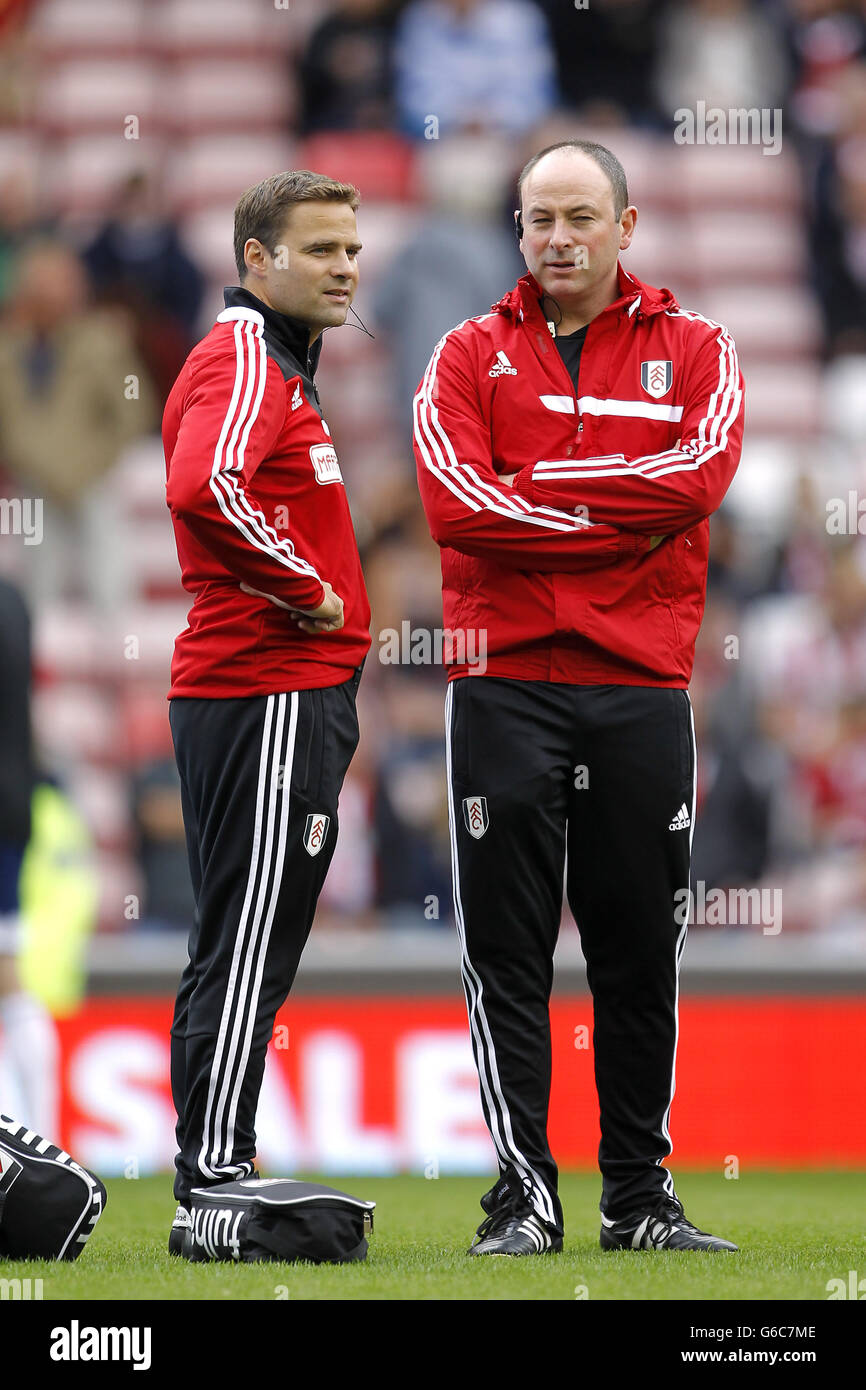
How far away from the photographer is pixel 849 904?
8523 millimetres

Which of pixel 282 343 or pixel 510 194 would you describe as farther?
pixel 510 194

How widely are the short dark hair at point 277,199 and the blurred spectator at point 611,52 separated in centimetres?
860

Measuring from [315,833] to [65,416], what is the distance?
258 inches

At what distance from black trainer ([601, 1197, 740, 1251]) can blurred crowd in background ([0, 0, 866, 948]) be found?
9.85 ft

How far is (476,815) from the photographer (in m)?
4.29

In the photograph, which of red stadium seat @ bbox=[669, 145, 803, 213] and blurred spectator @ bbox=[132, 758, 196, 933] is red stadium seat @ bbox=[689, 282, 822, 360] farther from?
blurred spectator @ bbox=[132, 758, 196, 933]

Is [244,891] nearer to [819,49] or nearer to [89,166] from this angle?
[89,166]

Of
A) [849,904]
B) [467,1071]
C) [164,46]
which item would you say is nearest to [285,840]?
[467,1071]

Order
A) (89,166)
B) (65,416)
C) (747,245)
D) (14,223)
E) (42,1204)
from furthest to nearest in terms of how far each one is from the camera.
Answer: (747,245) → (89,166) → (14,223) → (65,416) → (42,1204)

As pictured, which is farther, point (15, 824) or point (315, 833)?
point (15, 824)

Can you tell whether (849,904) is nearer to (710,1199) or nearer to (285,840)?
(710,1199)

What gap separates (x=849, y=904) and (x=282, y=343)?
485 centimetres

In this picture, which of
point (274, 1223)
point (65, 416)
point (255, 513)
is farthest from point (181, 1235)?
point (65, 416)

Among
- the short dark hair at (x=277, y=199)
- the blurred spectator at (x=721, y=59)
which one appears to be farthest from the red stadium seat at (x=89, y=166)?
the short dark hair at (x=277, y=199)
